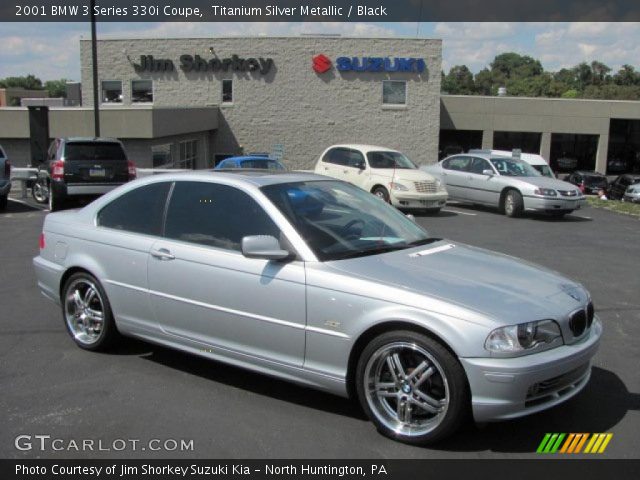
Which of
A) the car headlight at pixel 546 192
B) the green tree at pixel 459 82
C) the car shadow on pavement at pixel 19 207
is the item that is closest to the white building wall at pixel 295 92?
the car shadow on pavement at pixel 19 207

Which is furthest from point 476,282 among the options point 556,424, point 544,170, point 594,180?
point 594,180

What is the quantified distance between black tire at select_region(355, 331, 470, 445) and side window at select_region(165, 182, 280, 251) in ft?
3.67

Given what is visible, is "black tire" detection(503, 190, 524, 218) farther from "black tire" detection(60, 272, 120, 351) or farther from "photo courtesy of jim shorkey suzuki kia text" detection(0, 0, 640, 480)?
"black tire" detection(60, 272, 120, 351)

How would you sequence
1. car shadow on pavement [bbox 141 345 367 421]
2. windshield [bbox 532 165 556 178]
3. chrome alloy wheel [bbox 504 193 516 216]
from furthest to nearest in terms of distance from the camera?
1. windshield [bbox 532 165 556 178]
2. chrome alloy wheel [bbox 504 193 516 216]
3. car shadow on pavement [bbox 141 345 367 421]

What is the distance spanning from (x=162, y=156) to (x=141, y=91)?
9.68 metres

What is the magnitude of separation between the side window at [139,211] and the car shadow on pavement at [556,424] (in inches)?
106

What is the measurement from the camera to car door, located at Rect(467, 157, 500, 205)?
17422 millimetres

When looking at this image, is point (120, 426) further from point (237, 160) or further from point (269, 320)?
point (237, 160)

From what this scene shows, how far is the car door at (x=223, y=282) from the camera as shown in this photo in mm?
4387

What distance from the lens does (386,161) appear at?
1753 centimetres

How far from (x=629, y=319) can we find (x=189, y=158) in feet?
88.9

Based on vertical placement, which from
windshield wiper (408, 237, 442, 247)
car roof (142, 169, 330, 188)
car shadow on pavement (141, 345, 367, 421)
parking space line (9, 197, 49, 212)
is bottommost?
parking space line (9, 197, 49, 212)

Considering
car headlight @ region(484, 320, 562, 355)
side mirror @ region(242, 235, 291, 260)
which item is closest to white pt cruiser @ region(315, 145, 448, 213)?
side mirror @ region(242, 235, 291, 260)
